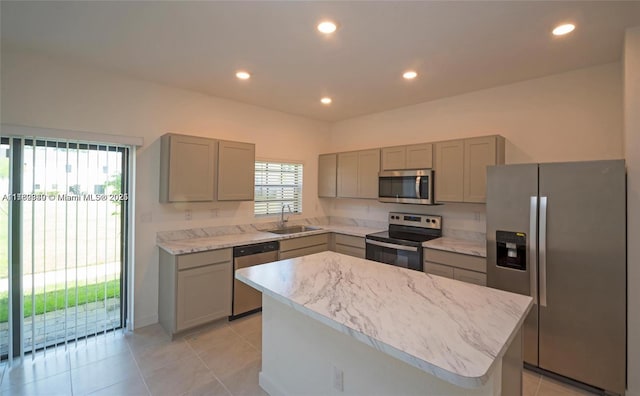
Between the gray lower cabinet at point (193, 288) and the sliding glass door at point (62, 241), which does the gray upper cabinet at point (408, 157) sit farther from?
the sliding glass door at point (62, 241)

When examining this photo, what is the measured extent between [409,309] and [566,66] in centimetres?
292

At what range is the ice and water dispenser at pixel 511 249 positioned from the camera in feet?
8.20

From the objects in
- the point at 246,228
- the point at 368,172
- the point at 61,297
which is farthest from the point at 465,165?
the point at 61,297

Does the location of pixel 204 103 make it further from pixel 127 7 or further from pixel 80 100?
pixel 127 7

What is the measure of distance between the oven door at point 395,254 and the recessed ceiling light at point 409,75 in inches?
73.1

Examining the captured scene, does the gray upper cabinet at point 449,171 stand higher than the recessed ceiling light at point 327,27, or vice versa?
the recessed ceiling light at point 327,27

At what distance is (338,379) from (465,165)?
2639 millimetres

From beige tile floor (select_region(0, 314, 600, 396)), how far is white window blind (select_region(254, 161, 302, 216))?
6.10 feet

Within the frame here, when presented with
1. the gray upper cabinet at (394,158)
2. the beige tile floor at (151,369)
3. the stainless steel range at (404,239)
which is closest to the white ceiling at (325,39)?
the gray upper cabinet at (394,158)

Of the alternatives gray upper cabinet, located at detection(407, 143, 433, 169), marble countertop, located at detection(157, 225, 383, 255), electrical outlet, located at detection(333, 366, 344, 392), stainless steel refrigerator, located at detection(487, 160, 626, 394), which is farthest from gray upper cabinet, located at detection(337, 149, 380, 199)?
electrical outlet, located at detection(333, 366, 344, 392)

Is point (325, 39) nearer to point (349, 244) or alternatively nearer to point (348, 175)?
point (348, 175)

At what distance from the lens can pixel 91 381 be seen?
2299 mm

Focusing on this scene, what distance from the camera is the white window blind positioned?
14.0 ft

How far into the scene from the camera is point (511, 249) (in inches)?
101
